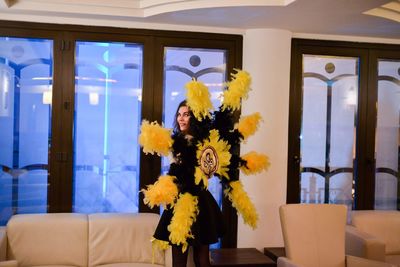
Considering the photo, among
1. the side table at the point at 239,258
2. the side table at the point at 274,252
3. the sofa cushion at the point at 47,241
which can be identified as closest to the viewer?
the sofa cushion at the point at 47,241

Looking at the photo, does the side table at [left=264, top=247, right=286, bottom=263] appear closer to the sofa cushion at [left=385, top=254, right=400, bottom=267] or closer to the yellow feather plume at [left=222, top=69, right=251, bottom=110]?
the sofa cushion at [left=385, top=254, right=400, bottom=267]

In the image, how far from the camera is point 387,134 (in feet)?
18.3

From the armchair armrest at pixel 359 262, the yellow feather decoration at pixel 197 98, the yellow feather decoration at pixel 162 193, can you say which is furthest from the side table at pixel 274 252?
the yellow feather decoration at pixel 197 98

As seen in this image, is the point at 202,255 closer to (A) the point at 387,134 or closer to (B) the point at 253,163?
(B) the point at 253,163

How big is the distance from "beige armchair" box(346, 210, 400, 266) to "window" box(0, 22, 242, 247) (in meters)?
1.29

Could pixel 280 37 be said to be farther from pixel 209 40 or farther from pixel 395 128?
pixel 395 128

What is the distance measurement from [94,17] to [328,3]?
2.22 meters

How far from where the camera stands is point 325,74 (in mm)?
5391

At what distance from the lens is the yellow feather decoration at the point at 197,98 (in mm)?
3373

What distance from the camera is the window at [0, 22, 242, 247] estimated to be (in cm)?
484

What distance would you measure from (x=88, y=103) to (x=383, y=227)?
3.07m

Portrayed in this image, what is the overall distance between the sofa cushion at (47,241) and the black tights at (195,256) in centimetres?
78

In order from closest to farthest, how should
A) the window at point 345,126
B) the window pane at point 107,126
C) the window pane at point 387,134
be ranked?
1. the window pane at point 107,126
2. the window at point 345,126
3. the window pane at point 387,134

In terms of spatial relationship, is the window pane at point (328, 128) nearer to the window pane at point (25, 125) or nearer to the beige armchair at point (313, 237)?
the beige armchair at point (313, 237)
